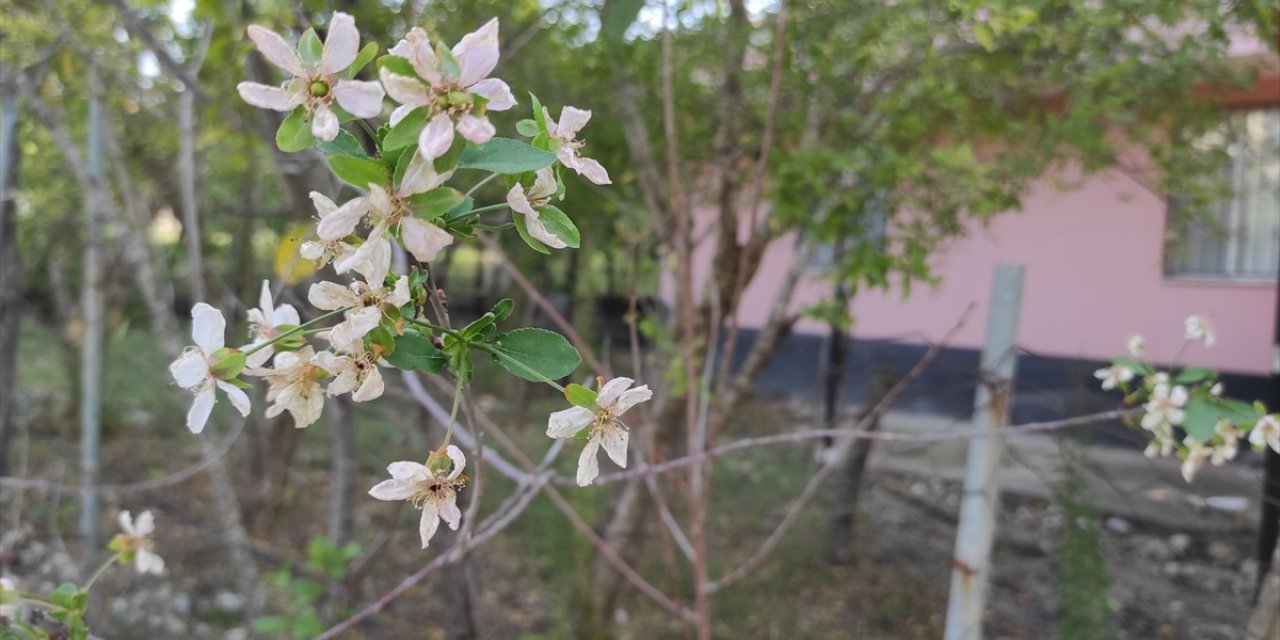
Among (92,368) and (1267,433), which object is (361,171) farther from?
(92,368)

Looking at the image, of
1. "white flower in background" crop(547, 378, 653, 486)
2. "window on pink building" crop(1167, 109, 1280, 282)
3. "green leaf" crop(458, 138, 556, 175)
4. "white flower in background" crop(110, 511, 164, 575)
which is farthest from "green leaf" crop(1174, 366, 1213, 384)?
"window on pink building" crop(1167, 109, 1280, 282)

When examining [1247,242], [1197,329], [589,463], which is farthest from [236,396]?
[1247,242]

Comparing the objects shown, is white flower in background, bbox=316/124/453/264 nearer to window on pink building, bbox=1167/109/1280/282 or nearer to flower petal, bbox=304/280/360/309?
flower petal, bbox=304/280/360/309

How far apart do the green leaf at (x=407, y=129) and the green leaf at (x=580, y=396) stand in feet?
0.64

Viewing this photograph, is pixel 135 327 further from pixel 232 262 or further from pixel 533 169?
pixel 533 169

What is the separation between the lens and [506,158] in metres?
0.55

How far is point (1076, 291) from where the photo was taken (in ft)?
24.0

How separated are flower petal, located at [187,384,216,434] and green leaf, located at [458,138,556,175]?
0.24m

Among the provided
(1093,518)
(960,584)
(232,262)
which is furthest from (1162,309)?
(232,262)

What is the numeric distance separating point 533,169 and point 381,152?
0.09 m

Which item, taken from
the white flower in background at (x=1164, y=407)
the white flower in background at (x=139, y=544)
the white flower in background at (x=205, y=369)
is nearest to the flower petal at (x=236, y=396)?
the white flower in background at (x=205, y=369)

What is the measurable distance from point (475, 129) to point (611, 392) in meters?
0.21

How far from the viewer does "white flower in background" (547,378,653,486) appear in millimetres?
622

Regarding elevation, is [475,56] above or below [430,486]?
above
